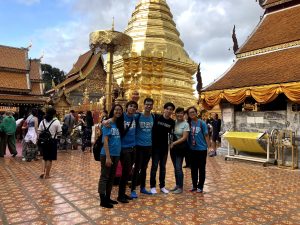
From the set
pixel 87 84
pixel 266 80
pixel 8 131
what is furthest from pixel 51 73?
pixel 266 80

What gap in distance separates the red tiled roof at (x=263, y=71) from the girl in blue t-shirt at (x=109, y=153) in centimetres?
620

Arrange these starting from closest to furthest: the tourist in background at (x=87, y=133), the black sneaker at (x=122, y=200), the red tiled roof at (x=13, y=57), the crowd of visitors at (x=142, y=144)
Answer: the crowd of visitors at (x=142, y=144) → the black sneaker at (x=122, y=200) → the tourist in background at (x=87, y=133) → the red tiled roof at (x=13, y=57)

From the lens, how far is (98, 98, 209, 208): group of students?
455 centimetres

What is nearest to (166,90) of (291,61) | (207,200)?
(291,61)

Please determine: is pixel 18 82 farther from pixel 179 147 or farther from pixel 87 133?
pixel 179 147

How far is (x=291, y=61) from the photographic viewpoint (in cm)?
965

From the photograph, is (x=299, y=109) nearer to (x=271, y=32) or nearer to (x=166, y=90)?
(x=271, y=32)

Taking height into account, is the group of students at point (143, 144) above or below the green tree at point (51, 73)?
below

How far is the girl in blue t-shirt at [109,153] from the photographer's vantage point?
4449mm

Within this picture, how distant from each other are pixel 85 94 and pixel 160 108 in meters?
6.27

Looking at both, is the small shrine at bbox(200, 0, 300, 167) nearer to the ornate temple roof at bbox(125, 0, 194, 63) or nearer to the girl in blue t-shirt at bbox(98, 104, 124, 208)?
the girl in blue t-shirt at bbox(98, 104, 124, 208)

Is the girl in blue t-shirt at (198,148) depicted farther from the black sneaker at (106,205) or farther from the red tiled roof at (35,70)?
the red tiled roof at (35,70)

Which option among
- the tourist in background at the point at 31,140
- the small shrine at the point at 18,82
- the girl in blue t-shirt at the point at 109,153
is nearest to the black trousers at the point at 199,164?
the girl in blue t-shirt at the point at 109,153

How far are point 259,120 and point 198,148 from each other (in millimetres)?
5661
